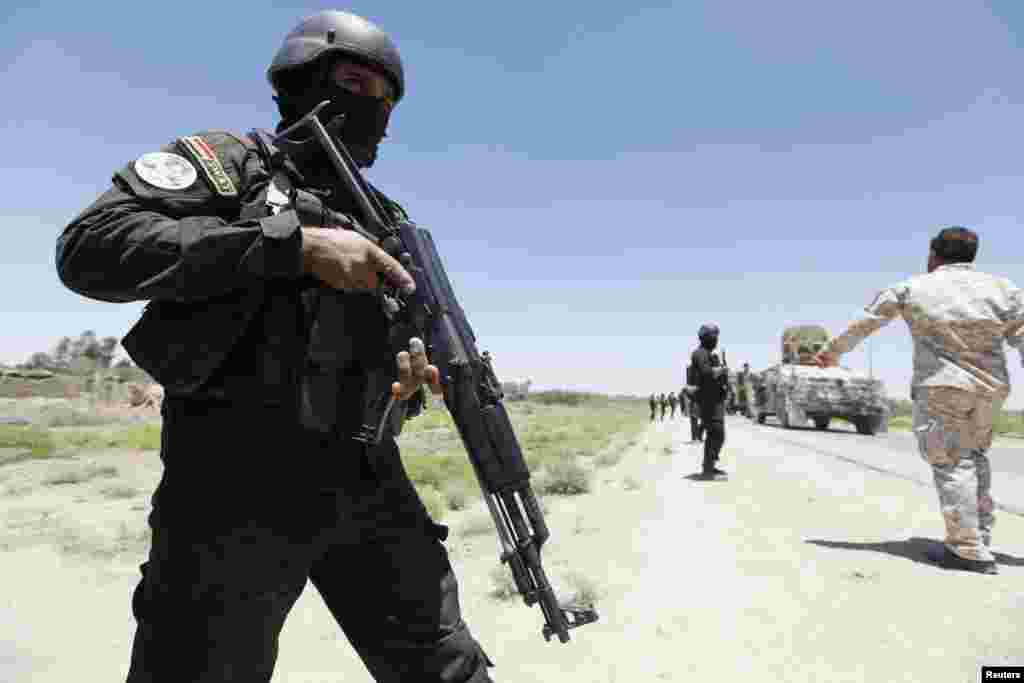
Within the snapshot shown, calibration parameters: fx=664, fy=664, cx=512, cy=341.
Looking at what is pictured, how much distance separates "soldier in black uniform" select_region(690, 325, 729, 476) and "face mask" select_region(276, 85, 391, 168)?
22.4ft

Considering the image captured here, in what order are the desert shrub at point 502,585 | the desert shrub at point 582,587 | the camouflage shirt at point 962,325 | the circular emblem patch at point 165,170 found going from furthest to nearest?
the camouflage shirt at point 962,325
the desert shrub at point 502,585
the desert shrub at point 582,587
the circular emblem patch at point 165,170

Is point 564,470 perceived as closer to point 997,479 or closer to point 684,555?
point 684,555

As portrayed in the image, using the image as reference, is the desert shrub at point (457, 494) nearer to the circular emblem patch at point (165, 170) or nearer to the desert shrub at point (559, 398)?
the circular emblem patch at point (165, 170)

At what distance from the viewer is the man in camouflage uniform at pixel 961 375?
13.5 ft

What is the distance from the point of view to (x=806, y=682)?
273cm

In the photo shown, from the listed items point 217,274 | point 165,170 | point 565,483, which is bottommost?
point 565,483

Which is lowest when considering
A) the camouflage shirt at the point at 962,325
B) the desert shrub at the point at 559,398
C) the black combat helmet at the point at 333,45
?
the desert shrub at the point at 559,398

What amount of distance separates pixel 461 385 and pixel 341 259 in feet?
1.51

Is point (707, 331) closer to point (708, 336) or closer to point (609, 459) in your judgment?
point (708, 336)

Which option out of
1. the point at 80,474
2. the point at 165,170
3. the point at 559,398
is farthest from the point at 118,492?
the point at 559,398

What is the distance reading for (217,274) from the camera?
4.21 ft

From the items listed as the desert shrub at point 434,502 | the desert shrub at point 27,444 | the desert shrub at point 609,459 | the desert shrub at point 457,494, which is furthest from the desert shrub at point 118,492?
Answer: the desert shrub at point 609,459

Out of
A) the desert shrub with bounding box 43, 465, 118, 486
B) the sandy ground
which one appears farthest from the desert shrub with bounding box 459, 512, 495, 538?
the desert shrub with bounding box 43, 465, 118, 486

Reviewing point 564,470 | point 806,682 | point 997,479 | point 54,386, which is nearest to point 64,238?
point 806,682
